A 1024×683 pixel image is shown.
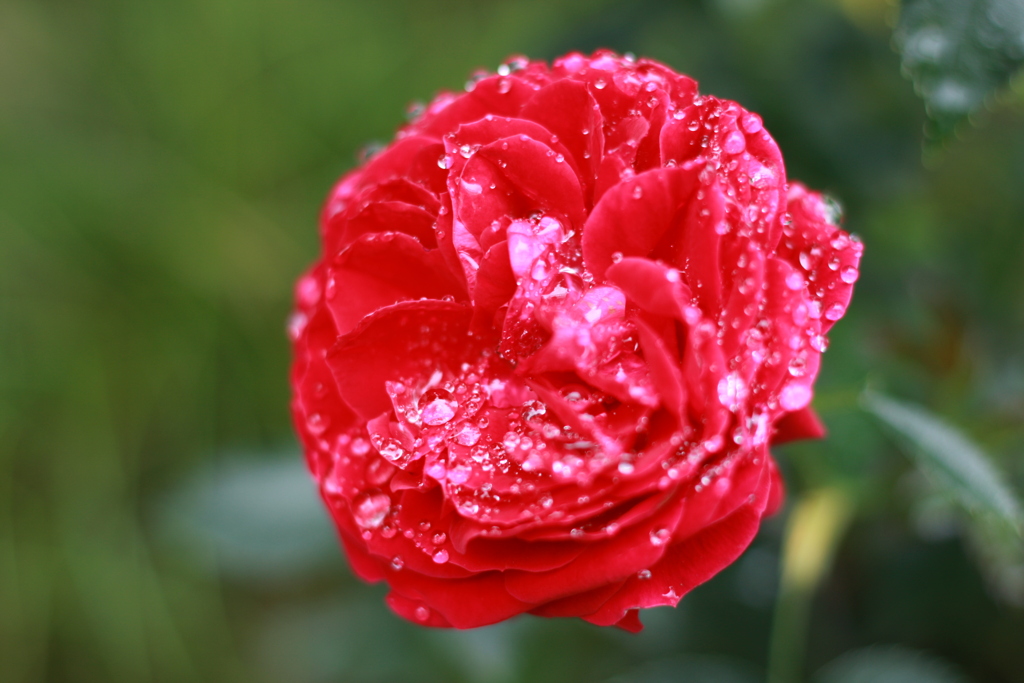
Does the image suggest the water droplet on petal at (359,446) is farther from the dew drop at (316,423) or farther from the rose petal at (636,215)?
the rose petal at (636,215)

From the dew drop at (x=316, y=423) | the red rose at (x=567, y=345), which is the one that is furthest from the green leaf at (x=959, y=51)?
the dew drop at (x=316, y=423)

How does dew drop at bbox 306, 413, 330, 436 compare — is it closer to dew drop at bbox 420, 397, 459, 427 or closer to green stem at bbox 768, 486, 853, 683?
dew drop at bbox 420, 397, 459, 427

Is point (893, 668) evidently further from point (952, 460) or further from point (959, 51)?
point (959, 51)

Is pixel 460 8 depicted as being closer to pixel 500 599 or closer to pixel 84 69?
pixel 84 69

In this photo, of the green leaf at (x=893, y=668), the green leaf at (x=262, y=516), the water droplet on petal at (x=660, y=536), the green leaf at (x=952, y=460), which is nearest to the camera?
the water droplet on petal at (x=660, y=536)

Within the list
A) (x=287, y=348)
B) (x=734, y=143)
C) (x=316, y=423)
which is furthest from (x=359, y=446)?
(x=287, y=348)

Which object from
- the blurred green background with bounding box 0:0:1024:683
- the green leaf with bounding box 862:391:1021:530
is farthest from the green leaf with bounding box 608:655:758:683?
the green leaf with bounding box 862:391:1021:530
